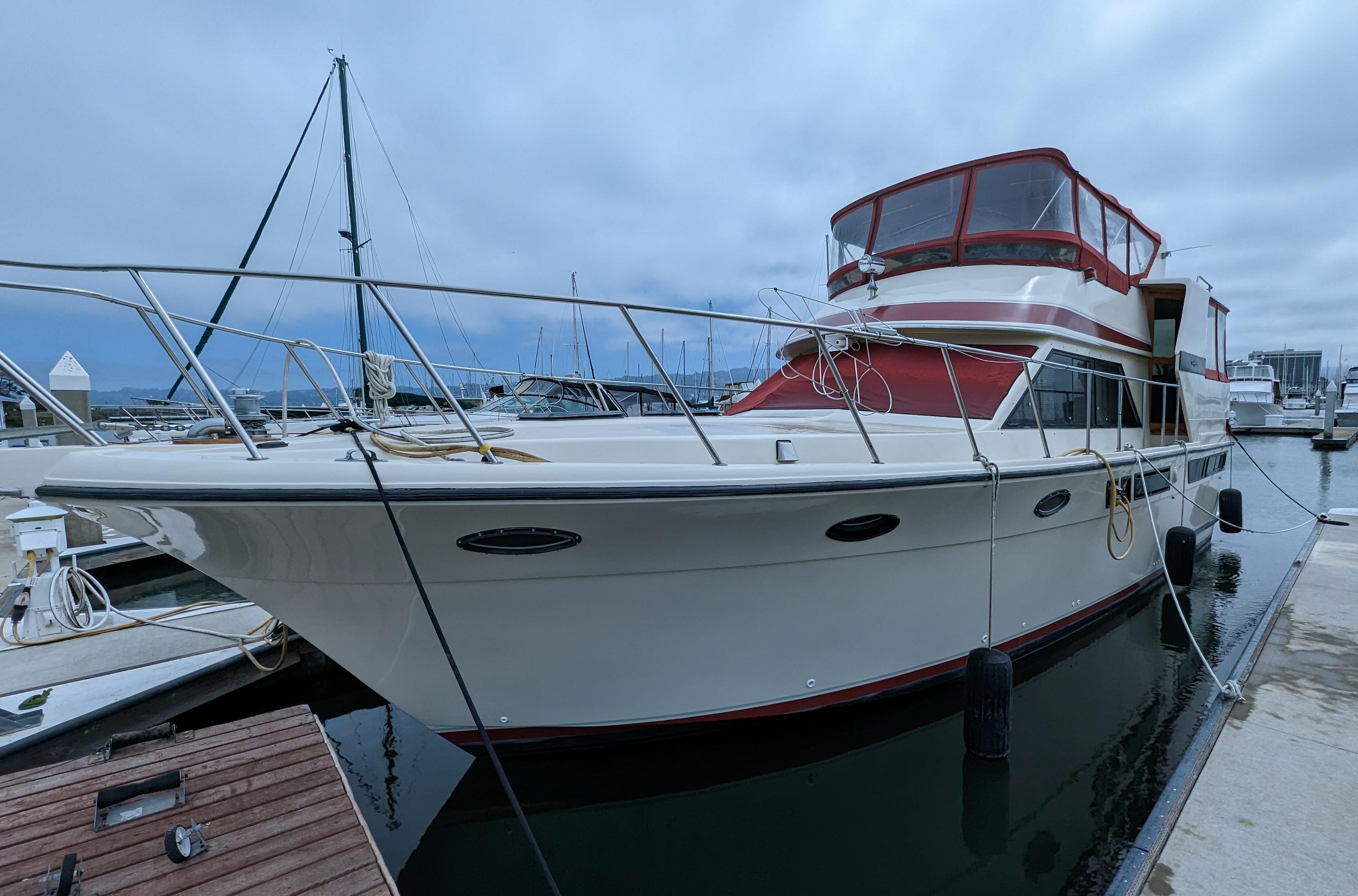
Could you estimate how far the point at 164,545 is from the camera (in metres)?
2.65

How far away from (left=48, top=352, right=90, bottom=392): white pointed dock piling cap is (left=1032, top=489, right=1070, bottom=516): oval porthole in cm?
1071

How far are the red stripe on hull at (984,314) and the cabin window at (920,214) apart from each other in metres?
0.65

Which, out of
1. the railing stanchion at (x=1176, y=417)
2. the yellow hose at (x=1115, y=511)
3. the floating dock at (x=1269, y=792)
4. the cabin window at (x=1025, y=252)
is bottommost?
the floating dock at (x=1269, y=792)

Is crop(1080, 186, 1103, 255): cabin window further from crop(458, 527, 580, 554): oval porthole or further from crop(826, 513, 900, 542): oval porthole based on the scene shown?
crop(458, 527, 580, 554): oval porthole

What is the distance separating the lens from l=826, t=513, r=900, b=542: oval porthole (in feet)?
9.78

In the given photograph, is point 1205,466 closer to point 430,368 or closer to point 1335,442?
point 430,368

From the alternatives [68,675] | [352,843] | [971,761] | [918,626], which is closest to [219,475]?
[352,843]

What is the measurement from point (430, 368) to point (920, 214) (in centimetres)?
433

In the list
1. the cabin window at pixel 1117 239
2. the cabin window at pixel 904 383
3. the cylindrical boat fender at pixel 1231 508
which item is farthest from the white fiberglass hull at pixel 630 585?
the cylindrical boat fender at pixel 1231 508

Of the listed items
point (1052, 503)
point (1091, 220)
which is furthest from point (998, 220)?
point (1052, 503)

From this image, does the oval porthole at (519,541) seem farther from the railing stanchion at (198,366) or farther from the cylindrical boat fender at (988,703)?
the cylindrical boat fender at (988,703)

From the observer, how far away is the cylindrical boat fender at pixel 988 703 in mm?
3057

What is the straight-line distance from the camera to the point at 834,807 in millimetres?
3064

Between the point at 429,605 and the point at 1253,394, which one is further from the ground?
the point at 1253,394
